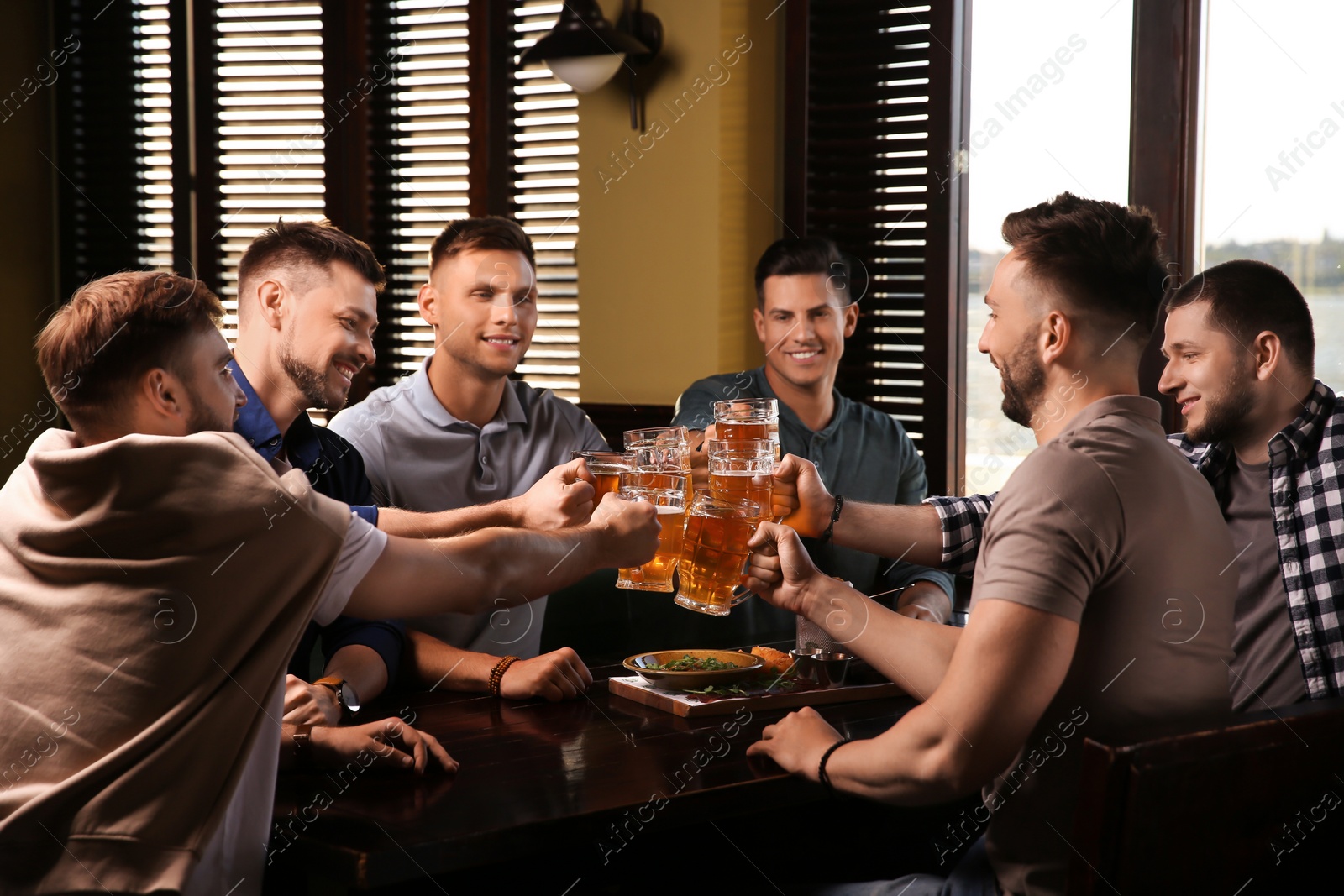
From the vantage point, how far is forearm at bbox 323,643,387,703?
211 cm

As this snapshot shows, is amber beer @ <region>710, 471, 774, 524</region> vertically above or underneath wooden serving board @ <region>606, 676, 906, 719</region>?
above

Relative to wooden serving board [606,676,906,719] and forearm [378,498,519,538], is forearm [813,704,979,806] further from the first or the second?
forearm [378,498,519,538]

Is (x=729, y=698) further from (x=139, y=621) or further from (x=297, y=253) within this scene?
(x=297, y=253)

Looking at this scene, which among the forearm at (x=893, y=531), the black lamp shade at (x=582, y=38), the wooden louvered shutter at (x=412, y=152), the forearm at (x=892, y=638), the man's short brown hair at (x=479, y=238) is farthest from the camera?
the wooden louvered shutter at (x=412, y=152)

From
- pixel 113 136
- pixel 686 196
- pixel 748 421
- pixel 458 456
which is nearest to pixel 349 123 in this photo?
pixel 113 136

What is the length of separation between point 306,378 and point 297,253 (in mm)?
313

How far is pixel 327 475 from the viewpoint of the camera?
103 inches

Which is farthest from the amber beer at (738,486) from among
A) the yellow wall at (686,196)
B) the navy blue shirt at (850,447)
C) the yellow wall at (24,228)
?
the yellow wall at (24,228)

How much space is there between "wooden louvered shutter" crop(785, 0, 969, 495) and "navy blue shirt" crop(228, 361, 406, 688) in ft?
5.78

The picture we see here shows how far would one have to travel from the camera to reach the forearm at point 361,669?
2107 mm

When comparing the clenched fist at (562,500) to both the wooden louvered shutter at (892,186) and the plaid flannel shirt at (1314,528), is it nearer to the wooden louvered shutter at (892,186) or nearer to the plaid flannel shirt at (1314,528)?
the plaid flannel shirt at (1314,528)

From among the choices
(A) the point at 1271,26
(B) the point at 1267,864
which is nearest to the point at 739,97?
(A) the point at 1271,26

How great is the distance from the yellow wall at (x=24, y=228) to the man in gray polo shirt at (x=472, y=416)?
2.39 m

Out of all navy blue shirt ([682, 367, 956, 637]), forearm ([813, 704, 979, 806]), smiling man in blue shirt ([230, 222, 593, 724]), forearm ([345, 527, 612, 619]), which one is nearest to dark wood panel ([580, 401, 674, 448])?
navy blue shirt ([682, 367, 956, 637])
